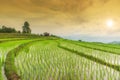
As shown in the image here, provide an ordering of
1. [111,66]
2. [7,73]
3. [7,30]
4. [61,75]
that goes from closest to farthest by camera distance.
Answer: [61,75], [7,73], [111,66], [7,30]

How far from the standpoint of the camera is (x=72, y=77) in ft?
20.4

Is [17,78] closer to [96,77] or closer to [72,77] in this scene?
[72,77]

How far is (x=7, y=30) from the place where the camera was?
205ft

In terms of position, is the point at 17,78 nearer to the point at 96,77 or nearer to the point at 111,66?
the point at 96,77

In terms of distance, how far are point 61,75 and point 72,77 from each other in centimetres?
34

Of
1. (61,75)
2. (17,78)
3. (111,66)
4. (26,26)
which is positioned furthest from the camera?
(26,26)

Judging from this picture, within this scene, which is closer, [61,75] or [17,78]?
[17,78]

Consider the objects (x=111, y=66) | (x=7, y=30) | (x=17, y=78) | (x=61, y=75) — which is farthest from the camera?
(x=7, y=30)

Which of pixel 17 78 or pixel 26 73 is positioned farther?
pixel 26 73

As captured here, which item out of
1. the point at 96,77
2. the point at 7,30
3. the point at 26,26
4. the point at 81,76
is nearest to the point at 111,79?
the point at 96,77

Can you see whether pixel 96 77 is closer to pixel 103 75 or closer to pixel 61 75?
pixel 103 75

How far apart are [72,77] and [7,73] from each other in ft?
6.67

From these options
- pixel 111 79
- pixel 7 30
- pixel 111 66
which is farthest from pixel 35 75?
pixel 7 30

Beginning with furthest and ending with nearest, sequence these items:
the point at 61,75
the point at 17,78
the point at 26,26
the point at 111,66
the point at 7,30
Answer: the point at 26,26
the point at 7,30
the point at 111,66
the point at 61,75
the point at 17,78
